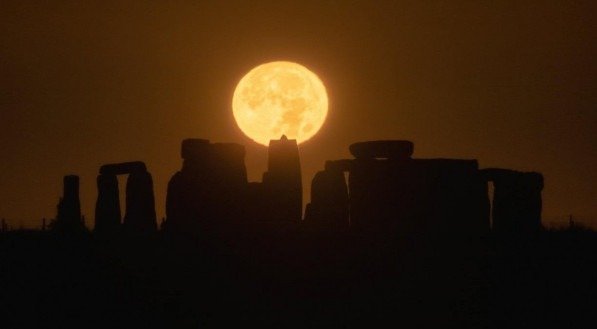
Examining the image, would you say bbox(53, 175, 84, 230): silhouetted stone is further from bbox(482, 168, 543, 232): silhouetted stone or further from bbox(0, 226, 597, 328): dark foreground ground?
bbox(482, 168, 543, 232): silhouetted stone

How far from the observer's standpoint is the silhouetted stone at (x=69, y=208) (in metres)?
44.2

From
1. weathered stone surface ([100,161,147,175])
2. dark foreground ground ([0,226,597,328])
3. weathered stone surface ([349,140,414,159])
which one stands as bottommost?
dark foreground ground ([0,226,597,328])

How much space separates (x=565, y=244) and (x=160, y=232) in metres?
11.3

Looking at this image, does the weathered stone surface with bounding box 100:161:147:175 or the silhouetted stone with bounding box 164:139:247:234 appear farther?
the weathered stone surface with bounding box 100:161:147:175

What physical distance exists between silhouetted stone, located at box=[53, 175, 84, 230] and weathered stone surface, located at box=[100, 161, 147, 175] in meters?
Result: 1.57

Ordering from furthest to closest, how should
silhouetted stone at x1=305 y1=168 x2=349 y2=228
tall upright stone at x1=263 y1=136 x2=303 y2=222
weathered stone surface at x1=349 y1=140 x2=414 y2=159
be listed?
tall upright stone at x1=263 y1=136 x2=303 y2=222, silhouetted stone at x1=305 y1=168 x2=349 y2=228, weathered stone surface at x1=349 y1=140 x2=414 y2=159

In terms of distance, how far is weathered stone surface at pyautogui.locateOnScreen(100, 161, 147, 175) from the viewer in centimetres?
4375

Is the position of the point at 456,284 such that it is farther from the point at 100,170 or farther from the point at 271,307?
the point at 100,170

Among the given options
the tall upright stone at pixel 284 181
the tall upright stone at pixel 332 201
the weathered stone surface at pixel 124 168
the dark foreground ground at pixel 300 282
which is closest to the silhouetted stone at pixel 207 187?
the tall upright stone at pixel 284 181

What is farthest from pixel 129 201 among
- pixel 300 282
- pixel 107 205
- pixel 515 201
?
pixel 515 201

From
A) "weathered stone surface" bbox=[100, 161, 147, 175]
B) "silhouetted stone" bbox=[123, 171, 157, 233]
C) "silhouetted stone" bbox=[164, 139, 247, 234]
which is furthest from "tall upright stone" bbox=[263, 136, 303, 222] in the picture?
"weathered stone surface" bbox=[100, 161, 147, 175]

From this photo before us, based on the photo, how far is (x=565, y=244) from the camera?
38.0 meters

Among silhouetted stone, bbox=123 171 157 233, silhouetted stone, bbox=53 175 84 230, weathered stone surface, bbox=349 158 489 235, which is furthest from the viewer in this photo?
silhouetted stone, bbox=53 175 84 230

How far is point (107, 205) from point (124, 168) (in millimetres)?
1197
